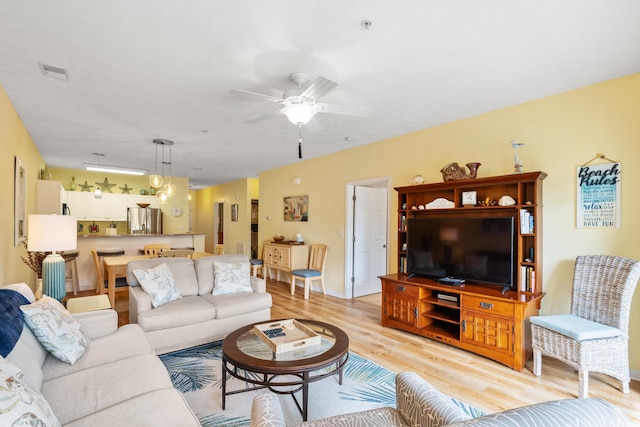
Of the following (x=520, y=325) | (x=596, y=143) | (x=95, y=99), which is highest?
(x=95, y=99)

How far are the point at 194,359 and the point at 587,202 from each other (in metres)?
3.98

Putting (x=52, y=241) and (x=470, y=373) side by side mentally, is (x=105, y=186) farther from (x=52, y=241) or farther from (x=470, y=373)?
(x=470, y=373)

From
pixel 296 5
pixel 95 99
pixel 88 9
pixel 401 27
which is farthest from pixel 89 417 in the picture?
pixel 95 99

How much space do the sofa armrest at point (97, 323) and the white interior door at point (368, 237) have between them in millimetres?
3730

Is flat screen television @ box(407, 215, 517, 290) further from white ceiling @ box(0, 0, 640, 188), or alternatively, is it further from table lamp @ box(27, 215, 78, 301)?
table lamp @ box(27, 215, 78, 301)

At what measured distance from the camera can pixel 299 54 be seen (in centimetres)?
229

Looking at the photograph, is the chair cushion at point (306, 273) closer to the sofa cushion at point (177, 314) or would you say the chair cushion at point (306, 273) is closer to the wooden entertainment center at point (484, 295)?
the wooden entertainment center at point (484, 295)

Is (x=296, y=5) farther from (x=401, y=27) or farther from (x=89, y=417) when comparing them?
(x=89, y=417)

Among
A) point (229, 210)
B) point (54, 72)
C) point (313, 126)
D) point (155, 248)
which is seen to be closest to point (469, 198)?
point (313, 126)

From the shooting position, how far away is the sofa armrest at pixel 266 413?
112 cm

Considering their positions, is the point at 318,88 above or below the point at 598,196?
above

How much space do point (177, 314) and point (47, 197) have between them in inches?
170

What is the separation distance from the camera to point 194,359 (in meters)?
2.96

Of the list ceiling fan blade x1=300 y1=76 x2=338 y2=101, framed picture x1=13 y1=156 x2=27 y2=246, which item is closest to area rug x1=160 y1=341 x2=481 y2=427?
ceiling fan blade x1=300 y1=76 x2=338 y2=101
